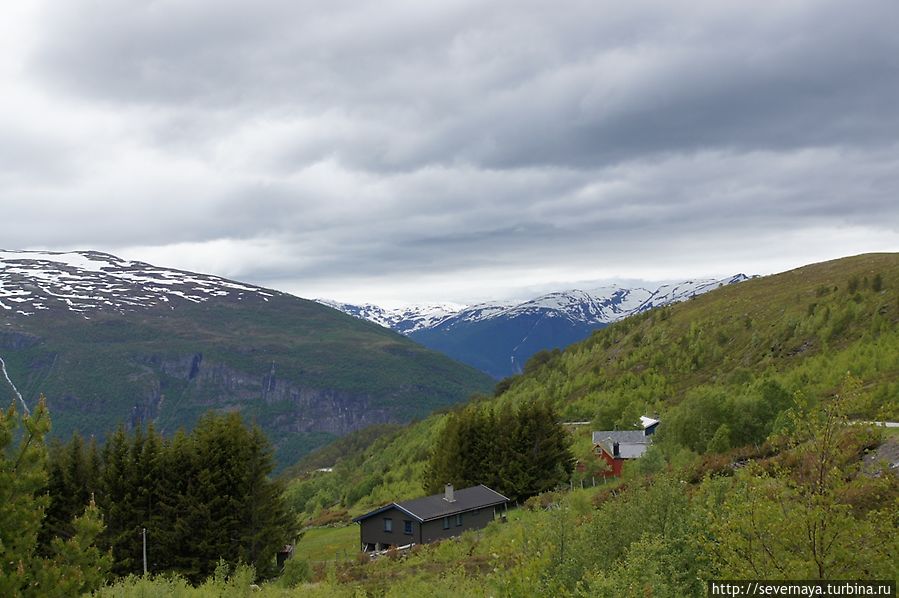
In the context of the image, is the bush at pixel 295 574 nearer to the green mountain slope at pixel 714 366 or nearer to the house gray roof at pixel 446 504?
the house gray roof at pixel 446 504

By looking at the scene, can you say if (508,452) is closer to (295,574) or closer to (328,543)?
(328,543)

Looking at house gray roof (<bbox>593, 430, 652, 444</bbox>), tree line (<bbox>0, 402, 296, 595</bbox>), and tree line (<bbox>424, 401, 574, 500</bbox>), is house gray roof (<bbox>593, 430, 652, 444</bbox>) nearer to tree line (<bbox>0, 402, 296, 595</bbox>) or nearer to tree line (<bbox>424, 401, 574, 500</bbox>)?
tree line (<bbox>424, 401, 574, 500</bbox>)

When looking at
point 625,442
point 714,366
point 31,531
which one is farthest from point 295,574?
point 714,366

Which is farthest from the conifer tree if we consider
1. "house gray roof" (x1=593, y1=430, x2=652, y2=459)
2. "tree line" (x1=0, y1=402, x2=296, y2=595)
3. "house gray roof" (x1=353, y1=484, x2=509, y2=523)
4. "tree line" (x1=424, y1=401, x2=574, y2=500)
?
"house gray roof" (x1=593, y1=430, x2=652, y2=459)

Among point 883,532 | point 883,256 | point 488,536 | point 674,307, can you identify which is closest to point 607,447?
point 488,536

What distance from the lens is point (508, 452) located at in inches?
2808

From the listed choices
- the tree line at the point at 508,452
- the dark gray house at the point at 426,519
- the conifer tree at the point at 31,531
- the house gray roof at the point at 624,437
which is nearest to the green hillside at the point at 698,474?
the dark gray house at the point at 426,519

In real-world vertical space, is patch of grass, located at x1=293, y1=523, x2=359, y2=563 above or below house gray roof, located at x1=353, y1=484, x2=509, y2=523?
below

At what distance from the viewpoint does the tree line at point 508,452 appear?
70.2m

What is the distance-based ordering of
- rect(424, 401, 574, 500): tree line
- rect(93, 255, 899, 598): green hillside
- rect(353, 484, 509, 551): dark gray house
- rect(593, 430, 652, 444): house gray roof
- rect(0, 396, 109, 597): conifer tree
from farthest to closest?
rect(593, 430, 652, 444): house gray roof → rect(424, 401, 574, 500): tree line → rect(353, 484, 509, 551): dark gray house → rect(0, 396, 109, 597): conifer tree → rect(93, 255, 899, 598): green hillside

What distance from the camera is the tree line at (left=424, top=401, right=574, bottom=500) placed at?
7025 centimetres

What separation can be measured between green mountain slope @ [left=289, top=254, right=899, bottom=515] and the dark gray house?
19477 mm

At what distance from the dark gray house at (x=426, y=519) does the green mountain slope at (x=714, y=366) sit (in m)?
19.5

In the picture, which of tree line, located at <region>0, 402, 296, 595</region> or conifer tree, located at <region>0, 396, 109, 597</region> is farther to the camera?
tree line, located at <region>0, 402, 296, 595</region>
